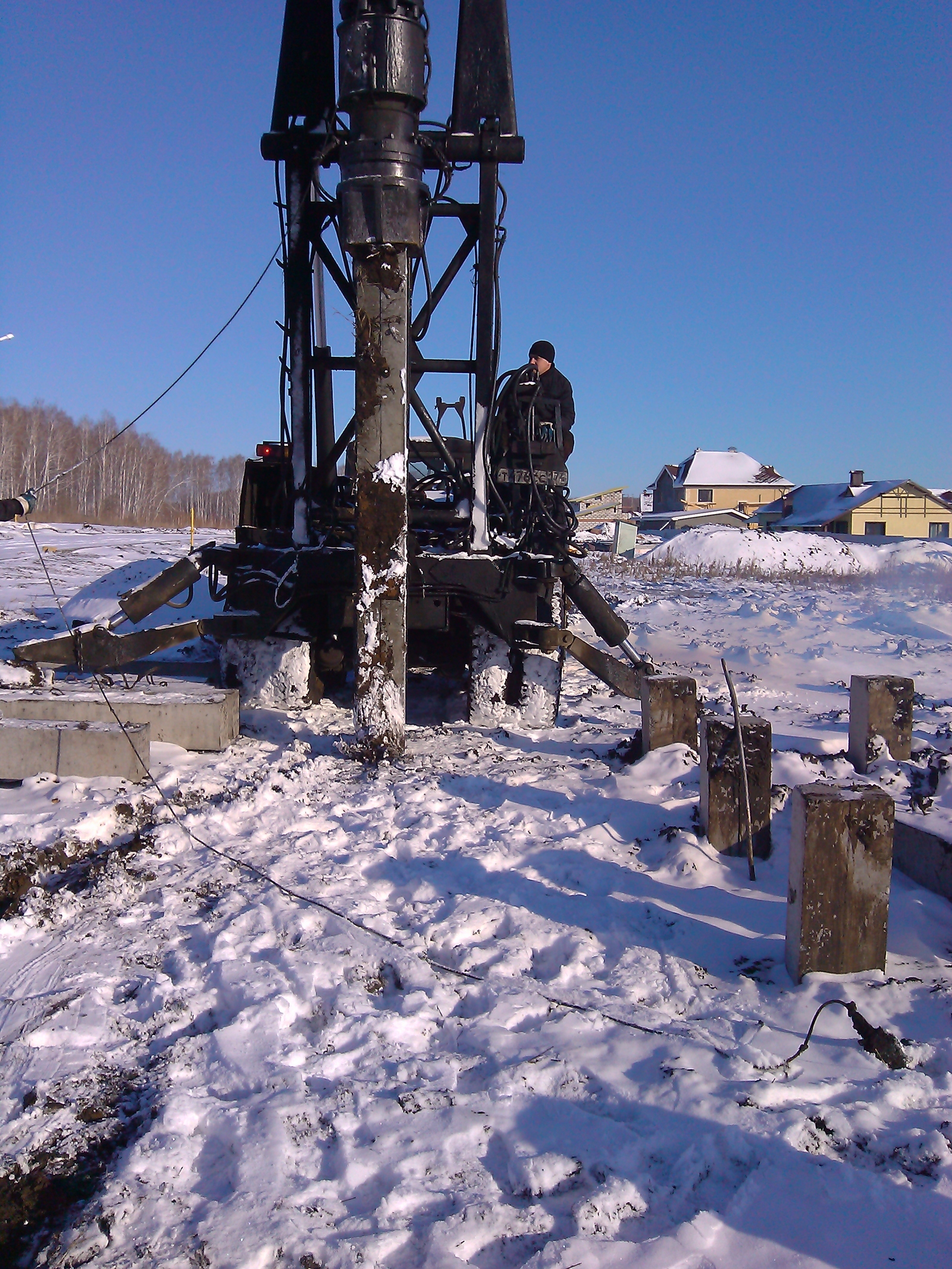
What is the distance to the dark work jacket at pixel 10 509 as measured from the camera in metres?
4.92

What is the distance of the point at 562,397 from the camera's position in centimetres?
697

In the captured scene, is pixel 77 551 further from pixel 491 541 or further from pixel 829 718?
pixel 829 718

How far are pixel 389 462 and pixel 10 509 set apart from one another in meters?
2.23

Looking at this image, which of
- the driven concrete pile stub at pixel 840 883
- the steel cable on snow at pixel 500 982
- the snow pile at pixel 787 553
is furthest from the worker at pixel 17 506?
the snow pile at pixel 787 553

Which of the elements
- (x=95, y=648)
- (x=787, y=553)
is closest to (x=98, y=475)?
(x=787, y=553)

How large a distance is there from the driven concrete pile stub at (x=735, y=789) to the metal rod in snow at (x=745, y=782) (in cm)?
3

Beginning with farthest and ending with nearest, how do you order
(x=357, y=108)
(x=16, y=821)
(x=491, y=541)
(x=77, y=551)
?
(x=77, y=551)
(x=491, y=541)
(x=357, y=108)
(x=16, y=821)

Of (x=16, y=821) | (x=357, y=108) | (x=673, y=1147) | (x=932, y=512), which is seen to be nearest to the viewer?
(x=673, y=1147)

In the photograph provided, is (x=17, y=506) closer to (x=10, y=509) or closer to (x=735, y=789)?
(x=10, y=509)

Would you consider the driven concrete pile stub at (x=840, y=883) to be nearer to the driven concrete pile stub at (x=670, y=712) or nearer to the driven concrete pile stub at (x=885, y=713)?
the driven concrete pile stub at (x=670, y=712)

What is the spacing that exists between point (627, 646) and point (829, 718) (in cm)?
179

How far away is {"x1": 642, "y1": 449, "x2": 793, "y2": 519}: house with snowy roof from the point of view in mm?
64750

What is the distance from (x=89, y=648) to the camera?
21.0 feet

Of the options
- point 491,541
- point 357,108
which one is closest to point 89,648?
point 491,541
